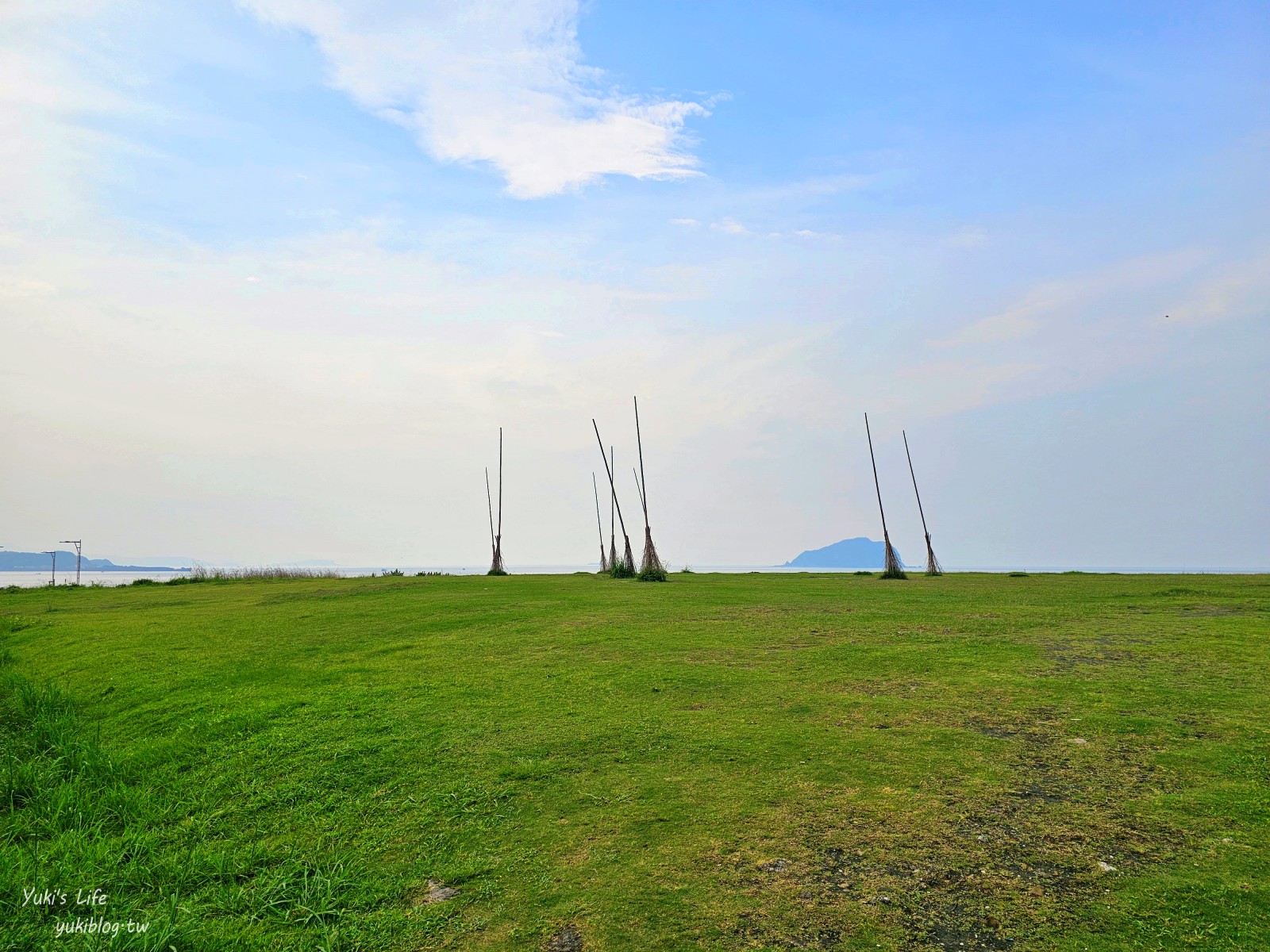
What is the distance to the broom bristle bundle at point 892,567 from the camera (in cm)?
2180

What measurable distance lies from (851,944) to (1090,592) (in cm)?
1311

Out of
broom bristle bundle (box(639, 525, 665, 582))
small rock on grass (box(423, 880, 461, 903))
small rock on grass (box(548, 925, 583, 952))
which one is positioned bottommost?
small rock on grass (box(548, 925, 583, 952))

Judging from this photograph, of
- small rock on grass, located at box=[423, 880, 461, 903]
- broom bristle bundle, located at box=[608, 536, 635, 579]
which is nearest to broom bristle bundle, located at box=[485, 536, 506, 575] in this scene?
broom bristle bundle, located at box=[608, 536, 635, 579]

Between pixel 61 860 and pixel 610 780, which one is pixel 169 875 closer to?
pixel 61 860

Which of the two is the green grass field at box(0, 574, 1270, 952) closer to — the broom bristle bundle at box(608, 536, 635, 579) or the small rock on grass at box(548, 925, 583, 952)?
the small rock on grass at box(548, 925, 583, 952)

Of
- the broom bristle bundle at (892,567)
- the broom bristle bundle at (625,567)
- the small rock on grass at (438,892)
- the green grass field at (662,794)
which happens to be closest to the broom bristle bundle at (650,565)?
the broom bristle bundle at (625,567)

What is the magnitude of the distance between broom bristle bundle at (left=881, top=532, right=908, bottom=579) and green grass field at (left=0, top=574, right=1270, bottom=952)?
1312 cm

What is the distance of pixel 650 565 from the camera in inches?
840

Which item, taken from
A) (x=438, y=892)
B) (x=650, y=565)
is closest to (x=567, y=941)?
(x=438, y=892)

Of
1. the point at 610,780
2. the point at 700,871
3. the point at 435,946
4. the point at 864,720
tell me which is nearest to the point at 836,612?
the point at 864,720

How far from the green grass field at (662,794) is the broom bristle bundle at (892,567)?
43.1 feet

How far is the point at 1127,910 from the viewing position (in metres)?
3.13

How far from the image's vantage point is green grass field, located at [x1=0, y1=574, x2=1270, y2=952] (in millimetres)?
3305

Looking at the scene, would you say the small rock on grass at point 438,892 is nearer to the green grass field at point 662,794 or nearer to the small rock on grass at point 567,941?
the green grass field at point 662,794
